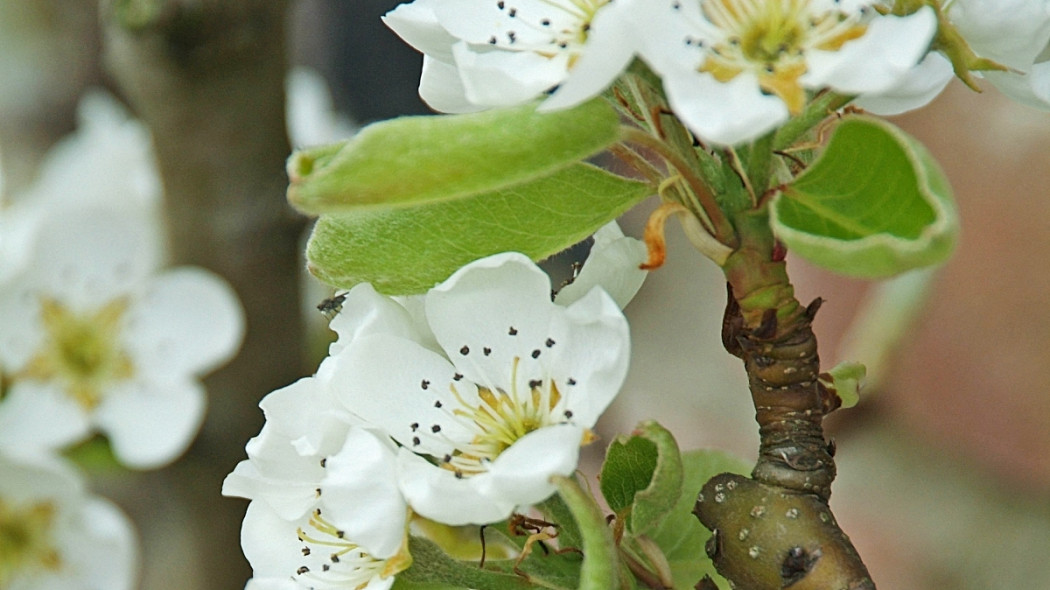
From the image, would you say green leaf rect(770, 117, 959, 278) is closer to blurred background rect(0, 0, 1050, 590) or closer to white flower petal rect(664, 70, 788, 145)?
white flower petal rect(664, 70, 788, 145)

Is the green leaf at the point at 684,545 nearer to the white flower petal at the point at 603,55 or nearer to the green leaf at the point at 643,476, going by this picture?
the green leaf at the point at 643,476

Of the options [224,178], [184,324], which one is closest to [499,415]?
[224,178]

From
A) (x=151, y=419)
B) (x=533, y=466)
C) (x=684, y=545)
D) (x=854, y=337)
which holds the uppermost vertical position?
(x=533, y=466)

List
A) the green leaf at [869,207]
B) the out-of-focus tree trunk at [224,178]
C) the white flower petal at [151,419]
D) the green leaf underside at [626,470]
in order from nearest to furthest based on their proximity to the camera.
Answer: the green leaf at [869,207] → the green leaf underside at [626,470] → the out-of-focus tree trunk at [224,178] → the white flower petal at [151,419]

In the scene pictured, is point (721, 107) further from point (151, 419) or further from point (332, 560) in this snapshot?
point (151, 419)

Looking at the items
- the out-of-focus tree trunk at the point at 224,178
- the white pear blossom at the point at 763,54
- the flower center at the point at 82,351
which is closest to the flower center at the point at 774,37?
the white pear blossom at the point at 763,54

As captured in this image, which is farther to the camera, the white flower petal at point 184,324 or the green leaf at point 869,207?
the white flower petal at point 184,324

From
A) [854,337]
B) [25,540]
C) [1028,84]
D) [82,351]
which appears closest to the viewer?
[1028,84]

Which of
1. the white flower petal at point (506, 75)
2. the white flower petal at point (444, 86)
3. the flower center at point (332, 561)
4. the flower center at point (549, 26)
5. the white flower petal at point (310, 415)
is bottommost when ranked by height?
the flower center at point (332, 561)
